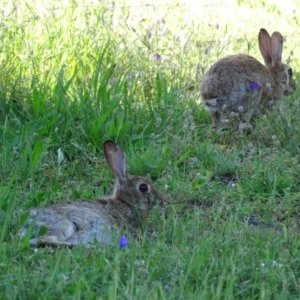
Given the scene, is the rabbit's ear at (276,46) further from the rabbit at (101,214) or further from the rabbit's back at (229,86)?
the rabbit at (101,214)

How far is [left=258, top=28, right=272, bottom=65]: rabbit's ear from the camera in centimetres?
789

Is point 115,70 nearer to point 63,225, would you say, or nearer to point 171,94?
point 171,94

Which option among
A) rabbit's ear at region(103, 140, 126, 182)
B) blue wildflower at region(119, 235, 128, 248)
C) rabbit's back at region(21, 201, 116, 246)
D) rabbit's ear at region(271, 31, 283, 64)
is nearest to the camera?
blue wildflower at region(119, 235, 128, 248)

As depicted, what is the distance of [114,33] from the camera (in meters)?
7.99

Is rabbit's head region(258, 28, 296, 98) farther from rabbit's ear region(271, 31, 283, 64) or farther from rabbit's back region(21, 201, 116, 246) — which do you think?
rabbit's back region(21, 201, 116, 246)

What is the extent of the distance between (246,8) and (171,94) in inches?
142

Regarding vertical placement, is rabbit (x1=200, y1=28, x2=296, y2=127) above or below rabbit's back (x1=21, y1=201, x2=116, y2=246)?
above

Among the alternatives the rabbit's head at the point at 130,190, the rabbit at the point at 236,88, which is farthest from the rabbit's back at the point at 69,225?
the rabbit at the point at 236,88

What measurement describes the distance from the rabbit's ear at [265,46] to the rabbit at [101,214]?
9.08 feet

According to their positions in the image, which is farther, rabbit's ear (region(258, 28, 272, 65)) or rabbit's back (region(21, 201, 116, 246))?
rabbit's ear (region(258, 28, 272, 65))

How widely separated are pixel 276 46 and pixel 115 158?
294 centimetres

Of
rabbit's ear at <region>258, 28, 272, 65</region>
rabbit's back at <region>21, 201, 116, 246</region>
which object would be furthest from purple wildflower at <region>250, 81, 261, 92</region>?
rabbit's back at <region>21, 201, 116, 246</region>

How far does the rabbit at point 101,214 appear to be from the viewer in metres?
4.62

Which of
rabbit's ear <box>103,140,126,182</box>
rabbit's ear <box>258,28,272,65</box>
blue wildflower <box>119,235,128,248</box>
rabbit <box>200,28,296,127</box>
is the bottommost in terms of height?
blue wildflower <box>119,235,128,248</box>
